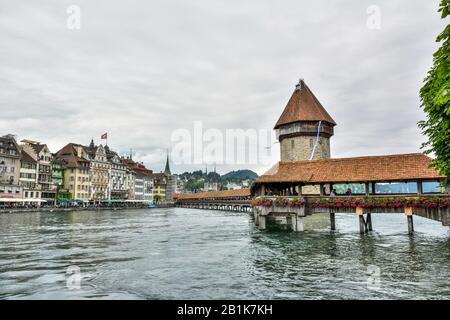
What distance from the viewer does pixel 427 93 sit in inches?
530

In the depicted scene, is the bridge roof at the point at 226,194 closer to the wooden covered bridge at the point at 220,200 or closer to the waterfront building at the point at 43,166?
the wooden covered bridge at the point at 220,200

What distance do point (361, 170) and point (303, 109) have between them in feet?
98.2

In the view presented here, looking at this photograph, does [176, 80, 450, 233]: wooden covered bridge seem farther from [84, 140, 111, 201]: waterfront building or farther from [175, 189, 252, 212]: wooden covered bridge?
[84, 140, 111, 201]: waterfront building

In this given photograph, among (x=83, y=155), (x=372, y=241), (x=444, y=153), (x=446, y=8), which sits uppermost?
(x=83, y=155)

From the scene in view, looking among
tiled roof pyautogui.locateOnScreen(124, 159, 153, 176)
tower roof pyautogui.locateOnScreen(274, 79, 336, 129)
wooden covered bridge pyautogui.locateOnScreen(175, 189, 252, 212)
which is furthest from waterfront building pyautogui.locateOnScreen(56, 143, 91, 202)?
tower roof pyautogui.locateOnScreen(274, 79, 336, 129)

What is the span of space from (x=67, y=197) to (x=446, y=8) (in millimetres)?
92351

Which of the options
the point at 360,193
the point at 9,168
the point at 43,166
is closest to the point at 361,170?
the point at 360,193

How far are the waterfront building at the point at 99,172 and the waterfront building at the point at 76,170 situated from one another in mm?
1677

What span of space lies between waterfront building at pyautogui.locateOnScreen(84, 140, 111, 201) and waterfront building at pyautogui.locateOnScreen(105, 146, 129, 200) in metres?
2.47

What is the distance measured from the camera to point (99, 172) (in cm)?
10075

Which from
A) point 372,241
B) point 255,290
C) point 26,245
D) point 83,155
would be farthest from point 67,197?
point 255,290

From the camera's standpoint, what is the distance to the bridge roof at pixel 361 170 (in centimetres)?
2347
